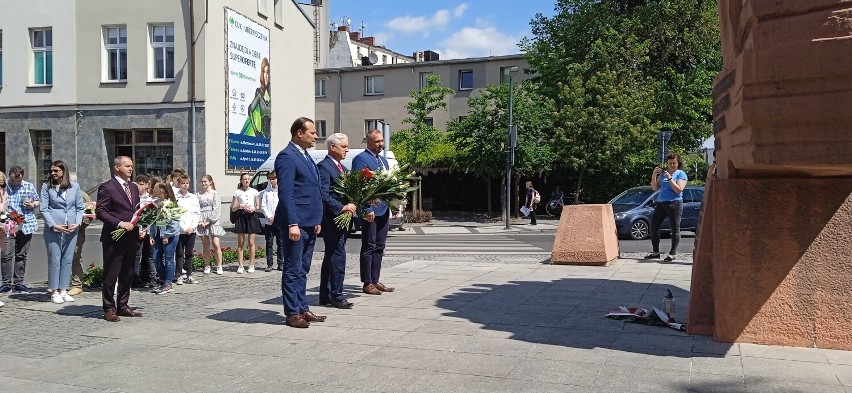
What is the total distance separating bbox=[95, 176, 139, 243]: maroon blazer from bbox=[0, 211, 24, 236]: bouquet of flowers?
158 cm

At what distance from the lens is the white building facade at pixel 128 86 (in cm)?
2664

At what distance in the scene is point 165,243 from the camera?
398 inches

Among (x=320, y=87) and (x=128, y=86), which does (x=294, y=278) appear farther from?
(x=320, y=87)

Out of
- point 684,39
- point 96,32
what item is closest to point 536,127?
point 684,39

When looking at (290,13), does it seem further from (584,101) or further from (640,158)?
(640,158)

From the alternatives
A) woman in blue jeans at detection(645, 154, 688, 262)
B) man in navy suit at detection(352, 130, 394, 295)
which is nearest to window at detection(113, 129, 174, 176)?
woman in blue jeans at detection(645, 154, 688, 262)

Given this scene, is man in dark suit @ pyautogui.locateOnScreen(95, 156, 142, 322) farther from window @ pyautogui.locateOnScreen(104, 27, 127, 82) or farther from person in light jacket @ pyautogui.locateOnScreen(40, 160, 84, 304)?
window @ pyautogui.locateOnScreen(104, 27, 127, 82)

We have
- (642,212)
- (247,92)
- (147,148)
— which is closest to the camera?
(642,212)

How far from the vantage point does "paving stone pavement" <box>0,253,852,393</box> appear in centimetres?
505

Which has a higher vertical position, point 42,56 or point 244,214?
point 42,56

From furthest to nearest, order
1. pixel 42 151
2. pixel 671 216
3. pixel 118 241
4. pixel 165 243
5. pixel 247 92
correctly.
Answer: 1. pixel 247 92
2. pixel 42 151
3. pixel 671 216
4. pixel 165 243
5. pixel 118 241

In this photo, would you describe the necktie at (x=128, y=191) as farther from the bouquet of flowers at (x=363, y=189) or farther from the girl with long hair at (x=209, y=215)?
the girl with long hair at (x=209, y=215)

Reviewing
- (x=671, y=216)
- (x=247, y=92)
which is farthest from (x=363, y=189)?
(x=247, y=92)

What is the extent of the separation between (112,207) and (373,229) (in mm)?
2885
